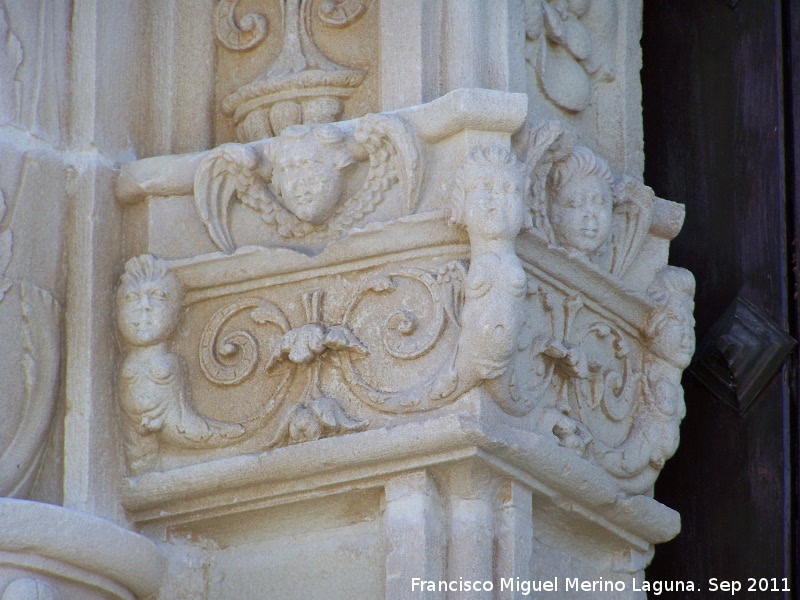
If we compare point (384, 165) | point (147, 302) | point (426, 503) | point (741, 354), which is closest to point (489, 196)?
point (384, 165)

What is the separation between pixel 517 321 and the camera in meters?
2.97

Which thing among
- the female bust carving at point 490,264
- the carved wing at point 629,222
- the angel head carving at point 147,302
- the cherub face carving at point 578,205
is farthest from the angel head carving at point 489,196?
the angel head carving at point 147,302

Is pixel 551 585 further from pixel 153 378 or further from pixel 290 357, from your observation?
pixel 153 378

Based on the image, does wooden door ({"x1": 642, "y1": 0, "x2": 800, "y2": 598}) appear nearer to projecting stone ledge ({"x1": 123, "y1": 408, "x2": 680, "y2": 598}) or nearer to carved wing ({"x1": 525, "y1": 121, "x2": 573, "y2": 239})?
projecting stone ledge ({"x1": 123, "y1": 408, "x2": 680, "y2": 598})

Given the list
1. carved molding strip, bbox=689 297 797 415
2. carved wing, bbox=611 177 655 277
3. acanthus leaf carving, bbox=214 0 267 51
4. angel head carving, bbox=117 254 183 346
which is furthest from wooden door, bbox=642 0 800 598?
angel head carving, bbox=117 254 183 346

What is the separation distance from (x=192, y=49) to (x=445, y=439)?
2.71 ft

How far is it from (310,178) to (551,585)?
688 mm

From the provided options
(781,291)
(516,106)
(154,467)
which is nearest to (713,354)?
(781,291)

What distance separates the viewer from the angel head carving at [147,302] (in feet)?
10.4

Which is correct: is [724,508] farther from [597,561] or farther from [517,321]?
[517,321]

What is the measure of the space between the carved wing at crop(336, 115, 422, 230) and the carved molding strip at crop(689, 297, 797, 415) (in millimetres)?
678

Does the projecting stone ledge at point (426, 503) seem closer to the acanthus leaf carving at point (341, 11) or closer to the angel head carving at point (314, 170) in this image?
the angel head carving at point (314, 170)

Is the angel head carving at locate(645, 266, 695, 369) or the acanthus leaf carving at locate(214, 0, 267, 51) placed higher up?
the acanthus leaf carving at locate(214, 0, 267, 51)

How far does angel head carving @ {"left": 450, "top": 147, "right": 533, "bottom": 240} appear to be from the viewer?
117 inches
